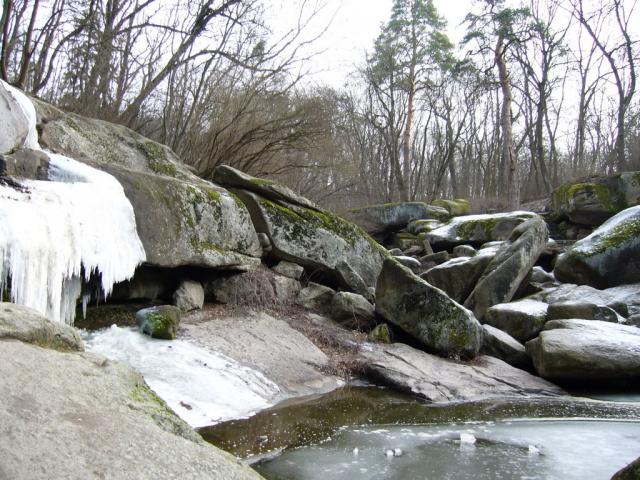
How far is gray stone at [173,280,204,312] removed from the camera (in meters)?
5.83

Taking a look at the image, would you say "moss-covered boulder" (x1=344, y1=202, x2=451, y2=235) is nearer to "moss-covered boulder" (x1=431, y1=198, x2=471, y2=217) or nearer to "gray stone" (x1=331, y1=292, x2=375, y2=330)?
"moss-covered boulder" (x1=431, y1=198, x2=471, y2=217)

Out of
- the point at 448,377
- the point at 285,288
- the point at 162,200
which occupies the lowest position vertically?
the point at 448,377

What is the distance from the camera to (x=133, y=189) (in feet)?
18.6

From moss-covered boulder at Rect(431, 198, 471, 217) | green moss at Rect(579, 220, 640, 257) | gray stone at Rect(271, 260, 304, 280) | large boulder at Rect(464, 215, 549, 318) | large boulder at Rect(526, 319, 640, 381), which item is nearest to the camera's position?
large boulder at Rect(526, 319, 640, 381)

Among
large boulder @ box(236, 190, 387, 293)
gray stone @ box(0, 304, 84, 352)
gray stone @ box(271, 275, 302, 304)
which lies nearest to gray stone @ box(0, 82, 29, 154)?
large boulder @ box(236, 190, 387, 293)

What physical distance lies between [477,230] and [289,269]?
7.35 meters

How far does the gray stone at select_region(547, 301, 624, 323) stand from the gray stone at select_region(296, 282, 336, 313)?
297cm

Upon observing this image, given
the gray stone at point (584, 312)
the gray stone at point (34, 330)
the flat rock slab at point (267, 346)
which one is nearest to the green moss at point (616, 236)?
the gray stone at point (584, 312)

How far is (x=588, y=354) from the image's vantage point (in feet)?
18.0

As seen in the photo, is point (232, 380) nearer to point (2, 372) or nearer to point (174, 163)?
point (2, 372)

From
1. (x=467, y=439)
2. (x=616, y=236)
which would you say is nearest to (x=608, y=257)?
(x=616, y=236)

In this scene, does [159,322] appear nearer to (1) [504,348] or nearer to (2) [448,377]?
(2) [448,377]

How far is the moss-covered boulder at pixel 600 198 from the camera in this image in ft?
43.7

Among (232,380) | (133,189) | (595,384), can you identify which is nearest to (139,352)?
(232,380)
